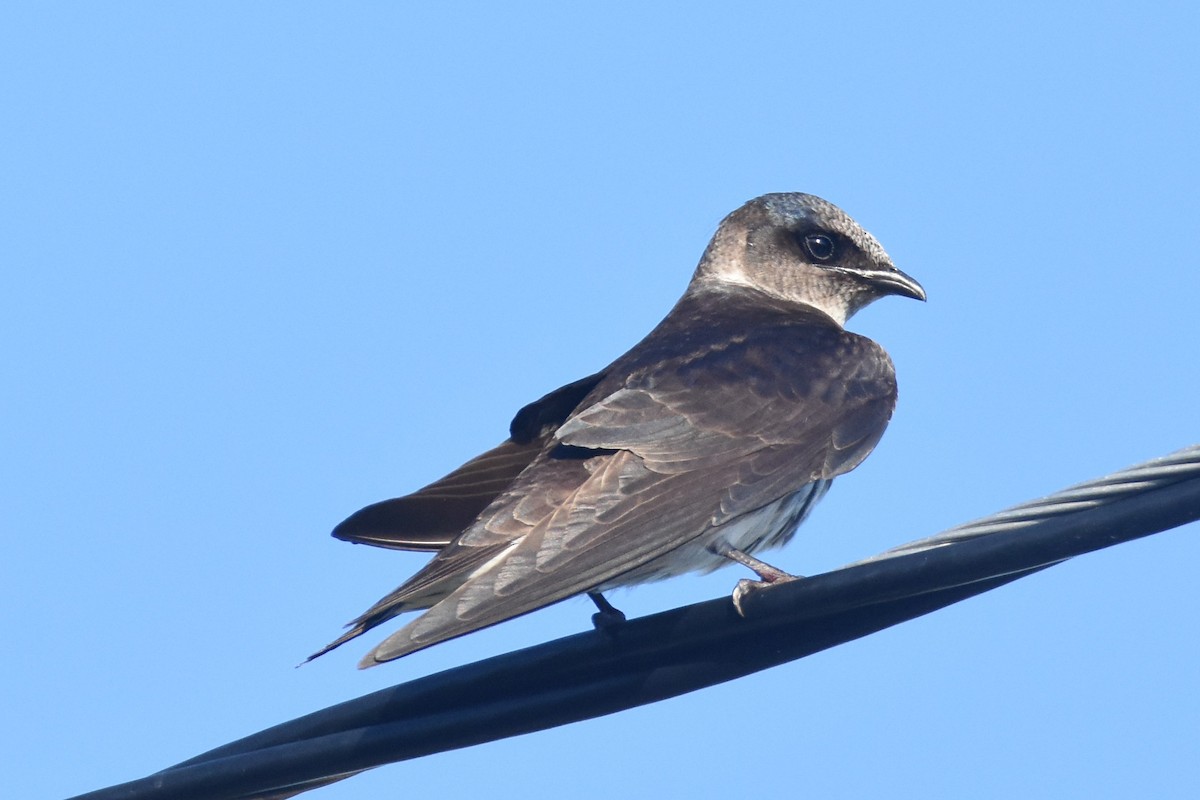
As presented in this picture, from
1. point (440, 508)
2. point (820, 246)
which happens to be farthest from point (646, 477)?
point (820, 246)

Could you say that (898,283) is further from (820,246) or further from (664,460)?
(664,460)

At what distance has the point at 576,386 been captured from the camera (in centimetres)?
687

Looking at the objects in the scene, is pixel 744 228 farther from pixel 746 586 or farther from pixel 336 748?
pixel 336 748

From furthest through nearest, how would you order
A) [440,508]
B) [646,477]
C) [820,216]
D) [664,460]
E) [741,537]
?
1. [820,216]
2. [741,537]
3. [440,508]
4. [664,460]
5. [646,477]

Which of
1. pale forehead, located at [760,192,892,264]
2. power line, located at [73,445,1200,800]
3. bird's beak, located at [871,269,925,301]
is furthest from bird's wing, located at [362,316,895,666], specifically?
pale forehead, located at [760,192,892,264]

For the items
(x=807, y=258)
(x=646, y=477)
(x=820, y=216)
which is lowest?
(x=646, y=477)

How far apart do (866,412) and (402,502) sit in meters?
2.02

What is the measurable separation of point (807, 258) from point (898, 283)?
0.57 metres

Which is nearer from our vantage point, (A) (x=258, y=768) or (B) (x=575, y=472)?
(A) (x=258, y=768)

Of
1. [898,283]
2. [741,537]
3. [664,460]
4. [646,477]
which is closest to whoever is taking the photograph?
[646,477]

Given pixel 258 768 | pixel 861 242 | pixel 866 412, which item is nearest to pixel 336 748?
pixel 258 768

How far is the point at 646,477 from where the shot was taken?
5.80 metres

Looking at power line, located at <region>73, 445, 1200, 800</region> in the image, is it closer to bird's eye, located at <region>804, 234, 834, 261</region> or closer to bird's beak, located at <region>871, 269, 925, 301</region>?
bird's beak, located at <region>871, 269, 925, 301</region>

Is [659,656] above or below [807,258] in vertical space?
below
